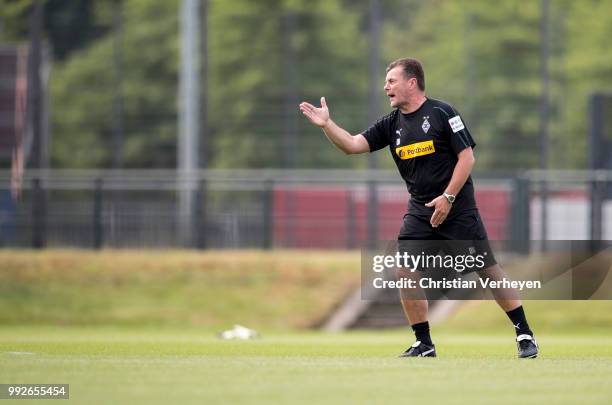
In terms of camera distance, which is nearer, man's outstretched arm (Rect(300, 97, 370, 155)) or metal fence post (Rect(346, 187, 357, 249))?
man's outstretched arm (Rect(300, 97, 370, 155))

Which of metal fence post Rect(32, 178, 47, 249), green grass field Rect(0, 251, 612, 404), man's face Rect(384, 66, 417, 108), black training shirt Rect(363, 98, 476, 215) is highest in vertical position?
man's face Rect(384, 66, 417, 108)

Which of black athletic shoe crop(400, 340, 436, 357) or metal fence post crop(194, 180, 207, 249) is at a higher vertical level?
metal fence post crop(194, 180, 207, 249)

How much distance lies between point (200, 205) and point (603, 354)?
447 inches

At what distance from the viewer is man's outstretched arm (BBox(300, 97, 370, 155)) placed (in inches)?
385

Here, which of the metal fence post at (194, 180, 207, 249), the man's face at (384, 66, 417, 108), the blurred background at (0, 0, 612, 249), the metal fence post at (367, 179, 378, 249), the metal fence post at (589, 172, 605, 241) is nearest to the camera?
the man's face at (384, 66, 417, 108)

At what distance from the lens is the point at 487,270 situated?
963cm

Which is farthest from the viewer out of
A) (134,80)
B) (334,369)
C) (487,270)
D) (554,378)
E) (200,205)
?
(134,80)

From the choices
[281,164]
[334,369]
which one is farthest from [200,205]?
[334,369]

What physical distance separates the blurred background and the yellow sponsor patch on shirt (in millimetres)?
10469

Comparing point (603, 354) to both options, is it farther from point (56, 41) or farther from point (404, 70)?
point (56, 41)

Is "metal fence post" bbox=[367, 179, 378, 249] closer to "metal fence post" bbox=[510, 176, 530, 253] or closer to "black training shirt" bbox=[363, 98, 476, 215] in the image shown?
"metal fence post" bbox=[510, 176, 530, 253]

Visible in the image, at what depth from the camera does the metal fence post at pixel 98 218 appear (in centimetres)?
2077

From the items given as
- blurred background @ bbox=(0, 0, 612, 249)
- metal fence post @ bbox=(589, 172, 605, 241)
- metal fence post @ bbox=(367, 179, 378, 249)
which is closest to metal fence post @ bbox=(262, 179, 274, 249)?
blurred background @ bbox=(0, 0, 612, 249)

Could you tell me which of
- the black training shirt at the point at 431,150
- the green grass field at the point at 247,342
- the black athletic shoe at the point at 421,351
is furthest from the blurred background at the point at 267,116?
the black training shirt at the point at 431,150
